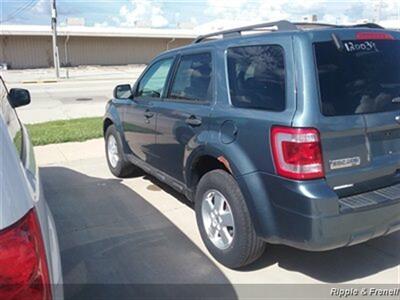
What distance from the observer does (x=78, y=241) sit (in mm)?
4035

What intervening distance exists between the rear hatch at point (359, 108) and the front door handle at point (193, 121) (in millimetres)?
1191

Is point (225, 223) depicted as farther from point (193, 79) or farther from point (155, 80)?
point (155, 80)

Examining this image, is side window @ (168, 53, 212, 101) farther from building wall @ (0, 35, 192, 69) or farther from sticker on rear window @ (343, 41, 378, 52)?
building wall @ (0, 35, 192, 69)

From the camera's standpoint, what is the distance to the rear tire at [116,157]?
5.79 meters

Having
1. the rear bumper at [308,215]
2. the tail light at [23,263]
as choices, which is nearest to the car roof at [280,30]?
the rear bumper at [308,215]

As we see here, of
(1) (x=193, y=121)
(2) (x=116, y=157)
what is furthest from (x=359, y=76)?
(2) (x=116, y=157)

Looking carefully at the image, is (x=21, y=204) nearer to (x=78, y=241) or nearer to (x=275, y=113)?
(x=275, y=113)

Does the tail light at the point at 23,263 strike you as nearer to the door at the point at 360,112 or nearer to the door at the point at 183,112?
the door at the point at 360,112

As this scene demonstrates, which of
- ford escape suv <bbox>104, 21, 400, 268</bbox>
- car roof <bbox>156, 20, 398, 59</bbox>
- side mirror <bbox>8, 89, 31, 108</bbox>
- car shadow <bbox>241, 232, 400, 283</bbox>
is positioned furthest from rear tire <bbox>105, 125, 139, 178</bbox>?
car shadow <bbox>241, 232, 400, 283</bbox>

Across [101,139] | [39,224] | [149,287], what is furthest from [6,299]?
[101,139]

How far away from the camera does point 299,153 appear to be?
2803mm

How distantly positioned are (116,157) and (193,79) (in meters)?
2.49

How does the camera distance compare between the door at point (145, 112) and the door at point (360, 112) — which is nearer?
the door at point (360, 112)

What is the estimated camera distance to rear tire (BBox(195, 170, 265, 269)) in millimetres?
3236
